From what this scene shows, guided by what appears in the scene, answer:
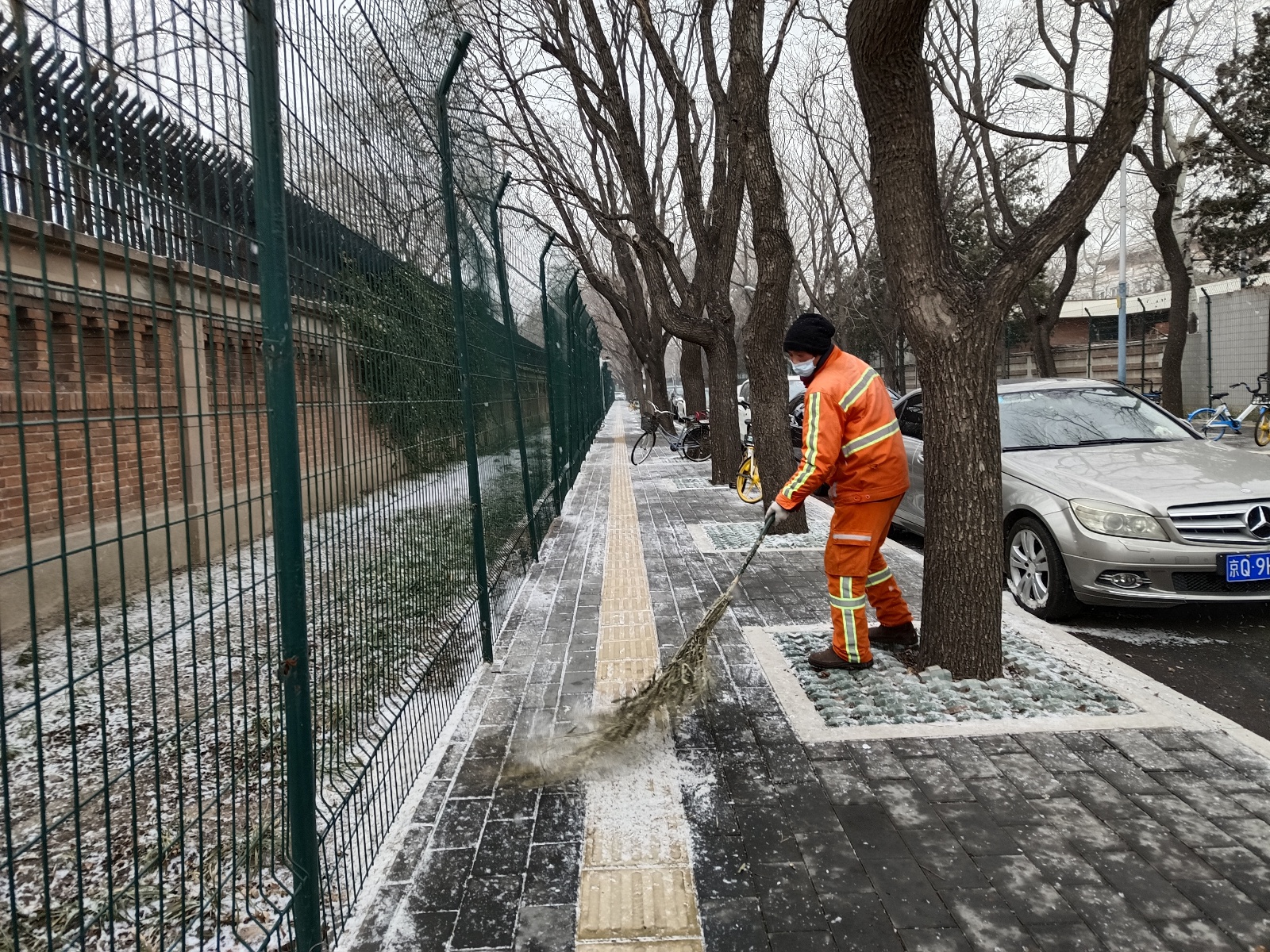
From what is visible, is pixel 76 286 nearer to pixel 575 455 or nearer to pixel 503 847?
pixel 503 847

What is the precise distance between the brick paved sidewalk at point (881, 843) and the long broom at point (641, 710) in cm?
12

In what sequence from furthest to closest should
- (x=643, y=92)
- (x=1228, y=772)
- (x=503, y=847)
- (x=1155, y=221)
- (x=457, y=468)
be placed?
(x=643, y=92) → (x=1155, y=221) → (x=457, y=468) → (x=1228, y=772) → (x=503, y=847)

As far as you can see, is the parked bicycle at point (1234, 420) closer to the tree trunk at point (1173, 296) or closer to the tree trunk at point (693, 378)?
the tree trunk at point (1173, 296)

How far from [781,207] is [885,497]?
4.61m

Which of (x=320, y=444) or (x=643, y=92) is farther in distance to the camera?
(x=643, y=92)

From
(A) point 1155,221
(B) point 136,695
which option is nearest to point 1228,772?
(B) point 136,695

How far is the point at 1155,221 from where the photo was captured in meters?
13.9

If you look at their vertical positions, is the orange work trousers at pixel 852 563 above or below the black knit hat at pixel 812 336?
below

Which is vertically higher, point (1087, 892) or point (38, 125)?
point (38, 125)

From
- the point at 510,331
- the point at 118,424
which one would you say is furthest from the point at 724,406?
the point at 118,424

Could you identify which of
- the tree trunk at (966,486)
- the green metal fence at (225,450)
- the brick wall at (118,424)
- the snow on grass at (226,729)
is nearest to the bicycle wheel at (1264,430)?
the tree trunk at (966,486)

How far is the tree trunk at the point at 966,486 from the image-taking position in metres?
3.83

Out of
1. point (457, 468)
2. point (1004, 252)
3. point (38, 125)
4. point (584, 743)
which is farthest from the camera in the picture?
point (457, 468)

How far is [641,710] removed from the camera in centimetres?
355
